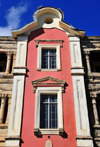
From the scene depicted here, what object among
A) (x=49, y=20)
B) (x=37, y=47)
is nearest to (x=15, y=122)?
(x=37, y=47)

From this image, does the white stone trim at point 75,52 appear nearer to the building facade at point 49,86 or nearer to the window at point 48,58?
the building facade at point 49,86

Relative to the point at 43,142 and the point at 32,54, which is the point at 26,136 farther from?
the point at 32,54

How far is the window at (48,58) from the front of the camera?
44.8 ft

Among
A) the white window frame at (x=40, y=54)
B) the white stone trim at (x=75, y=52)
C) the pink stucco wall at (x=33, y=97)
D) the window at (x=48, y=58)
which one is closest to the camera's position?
the pink stucco wall at (x=33, y=97)

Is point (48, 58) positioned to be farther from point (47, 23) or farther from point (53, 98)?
point (47, 23)

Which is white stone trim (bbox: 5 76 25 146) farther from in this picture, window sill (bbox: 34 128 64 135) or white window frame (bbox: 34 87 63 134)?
window sill (bbox: 34 128 64 135)

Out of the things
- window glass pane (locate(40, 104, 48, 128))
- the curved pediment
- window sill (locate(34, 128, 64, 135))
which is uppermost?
the curved pediment

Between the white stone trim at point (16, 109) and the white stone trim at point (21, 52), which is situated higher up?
the white stone trim at point (21, 52)

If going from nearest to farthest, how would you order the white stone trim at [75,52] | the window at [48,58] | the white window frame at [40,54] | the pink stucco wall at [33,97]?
the pink stucco wall at [33,97], the white window frame at [40,54], the white stone trim at [75,52], the window at [48,58]

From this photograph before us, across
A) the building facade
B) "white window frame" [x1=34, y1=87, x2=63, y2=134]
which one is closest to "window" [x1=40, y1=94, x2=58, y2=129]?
the building facade

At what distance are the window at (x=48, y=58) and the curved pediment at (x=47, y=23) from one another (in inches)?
95.1

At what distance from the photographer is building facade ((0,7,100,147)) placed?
35.0 feet

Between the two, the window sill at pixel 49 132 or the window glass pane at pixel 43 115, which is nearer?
the window sill at pixel 49 132

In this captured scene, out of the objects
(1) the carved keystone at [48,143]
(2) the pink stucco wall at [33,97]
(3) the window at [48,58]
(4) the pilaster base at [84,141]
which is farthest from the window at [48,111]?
(3) the window at [48,58]
